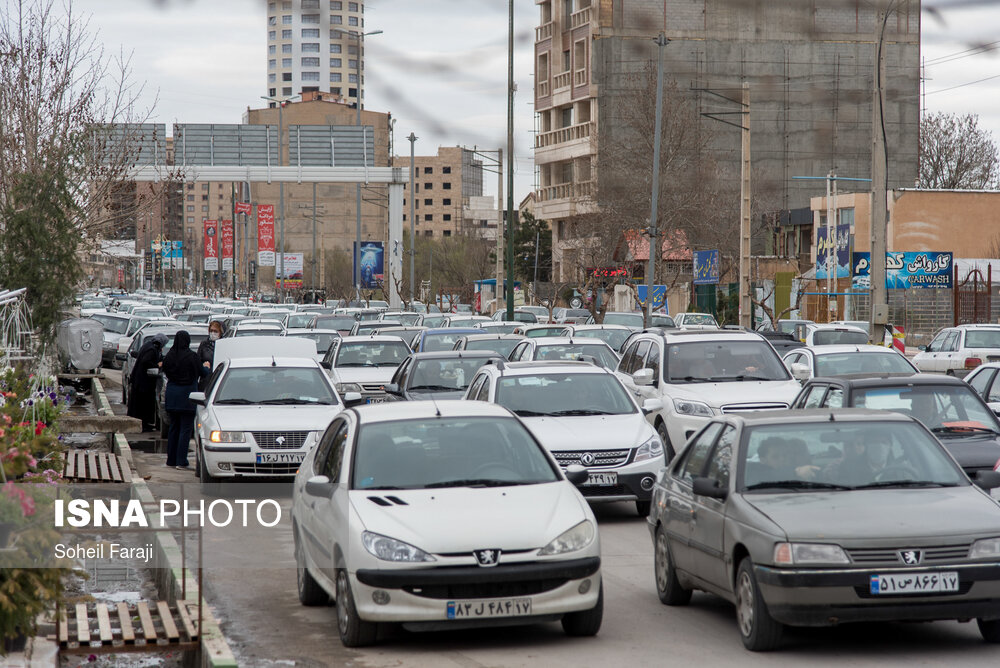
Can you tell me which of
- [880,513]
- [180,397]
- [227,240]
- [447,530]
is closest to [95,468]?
[180,397]

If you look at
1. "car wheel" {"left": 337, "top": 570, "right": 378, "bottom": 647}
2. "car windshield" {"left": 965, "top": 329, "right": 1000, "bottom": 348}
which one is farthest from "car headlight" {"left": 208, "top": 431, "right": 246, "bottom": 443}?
"car windshield" {"left": 965, "top": 329, "right": 1000, "bottom": 348}

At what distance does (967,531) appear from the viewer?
770 cm

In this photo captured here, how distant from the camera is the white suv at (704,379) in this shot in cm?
1636

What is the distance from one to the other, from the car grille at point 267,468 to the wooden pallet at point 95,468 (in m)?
1.24

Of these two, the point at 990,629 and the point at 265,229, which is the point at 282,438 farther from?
the point at 265,229

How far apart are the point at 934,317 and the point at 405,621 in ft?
158

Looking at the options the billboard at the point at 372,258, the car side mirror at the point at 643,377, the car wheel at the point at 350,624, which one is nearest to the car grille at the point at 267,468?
the car side mirror at the point at 643,377

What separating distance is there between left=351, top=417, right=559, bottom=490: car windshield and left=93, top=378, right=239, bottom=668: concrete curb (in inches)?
52.0

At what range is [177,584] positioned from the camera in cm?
938

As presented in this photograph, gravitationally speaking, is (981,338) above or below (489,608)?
above

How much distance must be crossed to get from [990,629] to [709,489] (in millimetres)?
1859

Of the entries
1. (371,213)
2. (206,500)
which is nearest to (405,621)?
(206,500)

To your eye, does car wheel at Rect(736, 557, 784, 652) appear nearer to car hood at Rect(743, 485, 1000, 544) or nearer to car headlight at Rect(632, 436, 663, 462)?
car hood at Rect(743, 485, 1000, 544)

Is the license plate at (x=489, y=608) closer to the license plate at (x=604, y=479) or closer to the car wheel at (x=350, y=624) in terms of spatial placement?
the car wheel at (x=350, y=624)
